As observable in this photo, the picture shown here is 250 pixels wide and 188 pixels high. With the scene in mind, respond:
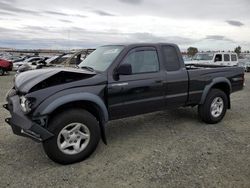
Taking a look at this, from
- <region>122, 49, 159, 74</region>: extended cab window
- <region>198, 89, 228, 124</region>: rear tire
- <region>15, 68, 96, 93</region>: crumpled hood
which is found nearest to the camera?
<region>15, 68, 96, 93</region>: crumpled hood

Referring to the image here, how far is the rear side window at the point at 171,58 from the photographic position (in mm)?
5660

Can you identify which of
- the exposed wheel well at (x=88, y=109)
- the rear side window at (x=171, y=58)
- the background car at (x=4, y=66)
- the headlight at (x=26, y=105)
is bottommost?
the exposed wheel well at (x=88, y=109)

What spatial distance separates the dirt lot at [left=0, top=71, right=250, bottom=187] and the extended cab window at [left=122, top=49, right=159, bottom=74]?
4.37ft

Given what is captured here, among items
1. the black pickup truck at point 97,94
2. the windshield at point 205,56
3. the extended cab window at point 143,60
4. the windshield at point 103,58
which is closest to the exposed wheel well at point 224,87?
the black pickup truck at point 97,94

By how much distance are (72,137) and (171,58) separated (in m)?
2.63

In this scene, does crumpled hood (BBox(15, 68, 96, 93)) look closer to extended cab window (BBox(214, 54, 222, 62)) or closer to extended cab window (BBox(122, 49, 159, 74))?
extended cab window (BBox(122, 49, 159, 74))

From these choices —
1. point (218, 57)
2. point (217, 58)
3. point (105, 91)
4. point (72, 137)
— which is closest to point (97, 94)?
point (105, 91)

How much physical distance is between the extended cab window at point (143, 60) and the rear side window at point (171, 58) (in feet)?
0.89

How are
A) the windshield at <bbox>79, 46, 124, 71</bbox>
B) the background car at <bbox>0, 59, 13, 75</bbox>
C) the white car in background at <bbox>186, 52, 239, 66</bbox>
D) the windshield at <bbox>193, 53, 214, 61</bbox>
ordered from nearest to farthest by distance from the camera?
1. the windshield at <bbox>79, 46, 124, 71</bbox>
2. the white car in background at <bbox>186, 52, 239, 66</bbox>
3. the windshield at <bbox>193, 53, 214, 61</bbox>
4. the background car at <bbox>0, 59, 13, 75</bbox>

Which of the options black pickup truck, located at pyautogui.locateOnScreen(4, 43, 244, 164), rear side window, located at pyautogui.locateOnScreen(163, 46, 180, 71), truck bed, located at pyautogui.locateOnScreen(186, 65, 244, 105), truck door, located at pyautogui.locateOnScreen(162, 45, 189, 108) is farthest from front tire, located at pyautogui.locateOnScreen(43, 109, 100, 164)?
truck bed, located at pyautogui.locateOnScreen(186, 65, 244, 105)

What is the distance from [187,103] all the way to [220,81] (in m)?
1.10

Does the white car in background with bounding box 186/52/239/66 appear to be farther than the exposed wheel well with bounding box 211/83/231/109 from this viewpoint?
Yes

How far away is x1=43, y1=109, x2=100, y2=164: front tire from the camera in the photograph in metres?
4.11

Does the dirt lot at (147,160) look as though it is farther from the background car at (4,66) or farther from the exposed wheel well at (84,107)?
the background car at (4,66)
